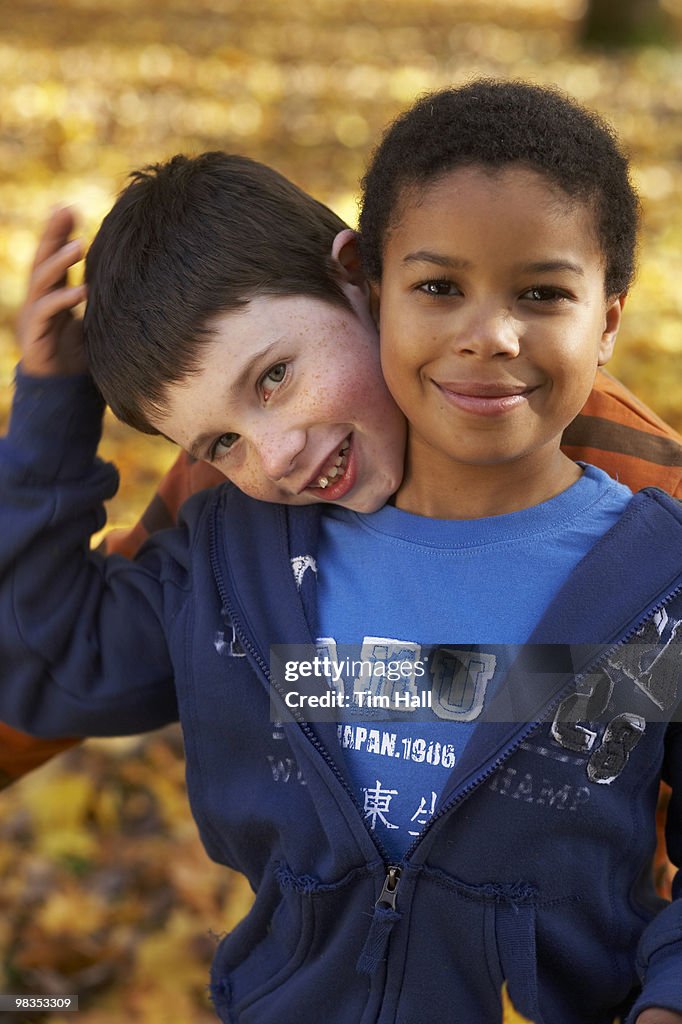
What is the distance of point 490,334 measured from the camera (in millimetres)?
1877

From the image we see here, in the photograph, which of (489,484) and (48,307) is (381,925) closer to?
(489,484)

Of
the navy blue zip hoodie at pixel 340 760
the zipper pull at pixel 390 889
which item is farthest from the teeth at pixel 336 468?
the zipper pull at pixel 390 889

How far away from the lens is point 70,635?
2.31 m

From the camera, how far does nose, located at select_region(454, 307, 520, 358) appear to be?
1.88 metres

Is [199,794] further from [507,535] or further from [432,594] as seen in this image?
[507,535]

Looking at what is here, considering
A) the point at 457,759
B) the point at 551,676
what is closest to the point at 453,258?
the point at 551,676

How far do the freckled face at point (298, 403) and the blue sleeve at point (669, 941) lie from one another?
2.21ft

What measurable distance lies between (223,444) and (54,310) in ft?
1.36

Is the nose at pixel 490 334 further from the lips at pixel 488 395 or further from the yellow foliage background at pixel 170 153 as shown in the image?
the yellow foliage background at pixel 170 153

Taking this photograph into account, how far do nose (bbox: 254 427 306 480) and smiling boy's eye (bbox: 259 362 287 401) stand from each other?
7 centimetres

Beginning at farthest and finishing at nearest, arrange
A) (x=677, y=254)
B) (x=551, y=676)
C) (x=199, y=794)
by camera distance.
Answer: (x=677, y=254), (x=199, y=794), (x=551, y=676)

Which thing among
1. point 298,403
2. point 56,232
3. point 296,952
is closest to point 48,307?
point 56,232

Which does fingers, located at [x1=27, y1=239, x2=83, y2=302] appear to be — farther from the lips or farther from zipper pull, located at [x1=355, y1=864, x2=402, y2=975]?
zipper pull, located at [x1=355, y1=864, x2=402, y2=975]

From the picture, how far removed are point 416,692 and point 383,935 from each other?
40cm
